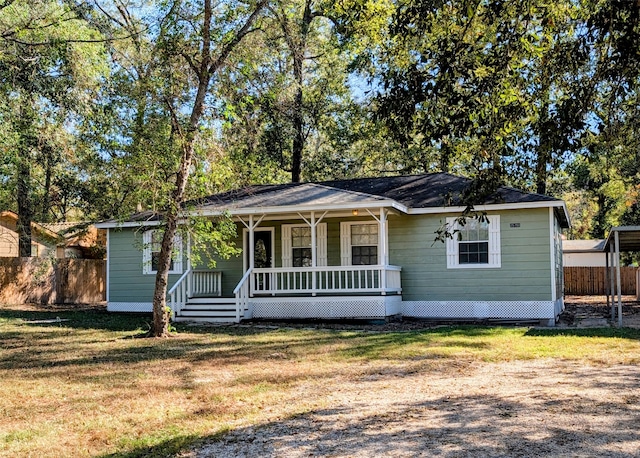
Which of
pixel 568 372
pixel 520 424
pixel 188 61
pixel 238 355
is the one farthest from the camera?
pixel 188 61

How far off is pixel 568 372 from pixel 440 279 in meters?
7.58

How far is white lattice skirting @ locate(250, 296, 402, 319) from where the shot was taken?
560 inches

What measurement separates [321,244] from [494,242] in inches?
167

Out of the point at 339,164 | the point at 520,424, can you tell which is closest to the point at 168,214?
the point at 520,424

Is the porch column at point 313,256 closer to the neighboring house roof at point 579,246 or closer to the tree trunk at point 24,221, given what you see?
the tree trunk at point 24,221

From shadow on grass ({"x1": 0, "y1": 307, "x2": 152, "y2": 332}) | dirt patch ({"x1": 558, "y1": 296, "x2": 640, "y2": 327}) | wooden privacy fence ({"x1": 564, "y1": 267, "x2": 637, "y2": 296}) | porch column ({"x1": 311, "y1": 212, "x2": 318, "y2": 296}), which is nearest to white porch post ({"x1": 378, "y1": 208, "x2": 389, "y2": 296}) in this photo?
porch column ({"x1": 311, "y1": 212, "x2": 318, "y2": 296})

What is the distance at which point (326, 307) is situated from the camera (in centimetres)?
1466

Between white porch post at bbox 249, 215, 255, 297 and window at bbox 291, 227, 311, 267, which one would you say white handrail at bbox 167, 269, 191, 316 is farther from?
window at bbox 291, 227, 311, 267

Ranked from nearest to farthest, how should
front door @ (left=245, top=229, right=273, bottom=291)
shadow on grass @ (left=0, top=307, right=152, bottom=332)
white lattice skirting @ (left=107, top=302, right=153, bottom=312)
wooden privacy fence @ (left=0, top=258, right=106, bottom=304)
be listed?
shadow on grass @ (left=0, top=307, right=152, bottom=332) → front door @ (left=245, top=229, right=273, bottom=291) → white lattice skirting @ (left=107, top=302, right=153, bottom=312) → wooden privacy fence @ (left=0, top=258, right=106, bottom=304)

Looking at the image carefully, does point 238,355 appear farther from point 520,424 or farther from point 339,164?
point 339,164

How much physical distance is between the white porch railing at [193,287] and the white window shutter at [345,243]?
134 inches

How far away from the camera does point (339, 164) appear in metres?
26.9

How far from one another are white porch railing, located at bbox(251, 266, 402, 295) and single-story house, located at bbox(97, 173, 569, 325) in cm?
3

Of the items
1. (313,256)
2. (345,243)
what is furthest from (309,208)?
(345,243)
